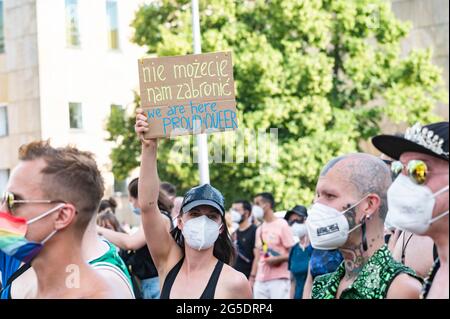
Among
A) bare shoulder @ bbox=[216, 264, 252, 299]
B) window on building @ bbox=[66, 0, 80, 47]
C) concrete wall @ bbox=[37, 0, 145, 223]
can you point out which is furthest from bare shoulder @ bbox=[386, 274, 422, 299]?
concrete wall @ bbox=[37, 0, 145, 223]

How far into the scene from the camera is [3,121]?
3238 cm

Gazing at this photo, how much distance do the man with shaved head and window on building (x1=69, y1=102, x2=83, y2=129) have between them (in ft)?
87.6

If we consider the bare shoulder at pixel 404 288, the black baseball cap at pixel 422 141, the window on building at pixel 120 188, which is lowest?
the window on building at pixel 120 188

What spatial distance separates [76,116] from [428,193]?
2815 cm

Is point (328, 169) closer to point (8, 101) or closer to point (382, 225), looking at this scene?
point (382, 225)

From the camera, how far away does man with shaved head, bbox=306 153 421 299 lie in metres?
5.00

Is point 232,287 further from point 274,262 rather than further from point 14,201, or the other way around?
point 274,262

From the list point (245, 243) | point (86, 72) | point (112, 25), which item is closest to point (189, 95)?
point (245, 243)

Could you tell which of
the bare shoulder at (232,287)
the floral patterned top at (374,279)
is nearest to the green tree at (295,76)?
the bare shoulder at (232,287)

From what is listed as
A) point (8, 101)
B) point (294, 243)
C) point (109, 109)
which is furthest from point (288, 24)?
point (294, 243)

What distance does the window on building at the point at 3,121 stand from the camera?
106ft

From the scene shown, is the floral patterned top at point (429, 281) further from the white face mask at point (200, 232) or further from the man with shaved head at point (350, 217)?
the white face mask at point (200, 232)

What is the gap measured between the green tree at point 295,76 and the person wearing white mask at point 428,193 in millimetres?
21556

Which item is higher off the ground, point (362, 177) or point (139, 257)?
point (362, 177)
